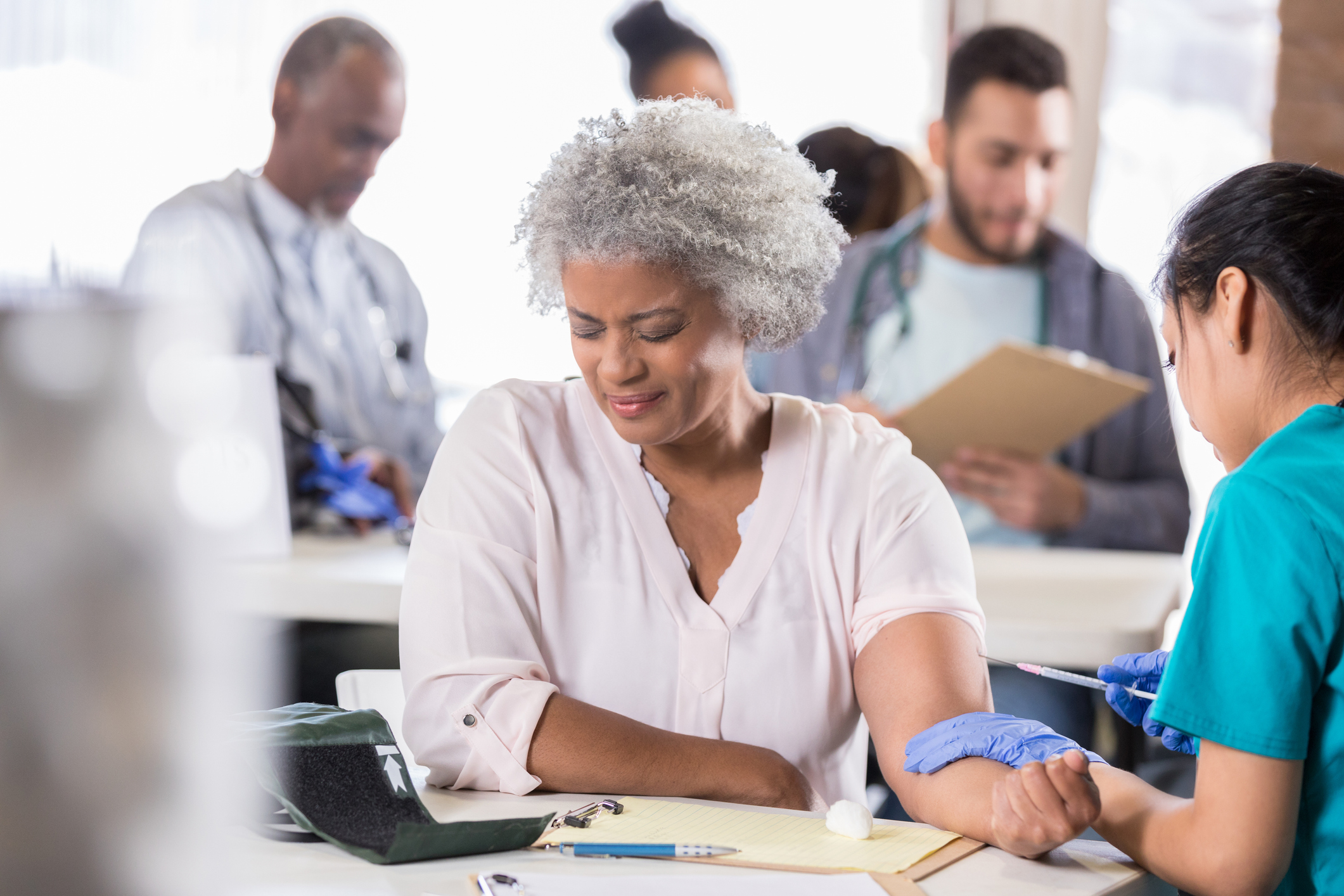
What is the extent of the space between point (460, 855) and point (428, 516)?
456 mm

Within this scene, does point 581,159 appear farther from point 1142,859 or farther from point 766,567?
point 1142,859

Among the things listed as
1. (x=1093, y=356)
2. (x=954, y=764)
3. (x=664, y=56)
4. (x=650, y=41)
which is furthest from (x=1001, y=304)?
(x=954, y=764)

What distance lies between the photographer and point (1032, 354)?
208 centimetres

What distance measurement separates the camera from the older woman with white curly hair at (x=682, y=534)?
122 centimetres

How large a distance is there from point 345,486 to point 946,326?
1.47 meters

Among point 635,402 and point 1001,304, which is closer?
point 635,402

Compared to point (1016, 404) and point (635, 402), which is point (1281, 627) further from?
point (1016, 404)

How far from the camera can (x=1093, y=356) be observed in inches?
107

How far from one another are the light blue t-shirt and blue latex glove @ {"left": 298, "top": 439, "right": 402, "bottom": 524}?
1191 millimetres

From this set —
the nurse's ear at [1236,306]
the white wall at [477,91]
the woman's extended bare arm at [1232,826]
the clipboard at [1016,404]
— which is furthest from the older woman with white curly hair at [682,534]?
the white wall at [477,91]

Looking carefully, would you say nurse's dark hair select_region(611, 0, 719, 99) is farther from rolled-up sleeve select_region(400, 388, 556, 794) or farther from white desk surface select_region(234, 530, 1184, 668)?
rolled-up sleeve select_region(400, 388, 556, 794)

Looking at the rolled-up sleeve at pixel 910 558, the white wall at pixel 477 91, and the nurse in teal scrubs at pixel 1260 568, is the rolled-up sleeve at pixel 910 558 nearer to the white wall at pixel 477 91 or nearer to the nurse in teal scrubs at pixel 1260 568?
the nurse in teal scrubs at pixel 1260 568

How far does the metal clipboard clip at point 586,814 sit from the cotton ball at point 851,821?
196mm

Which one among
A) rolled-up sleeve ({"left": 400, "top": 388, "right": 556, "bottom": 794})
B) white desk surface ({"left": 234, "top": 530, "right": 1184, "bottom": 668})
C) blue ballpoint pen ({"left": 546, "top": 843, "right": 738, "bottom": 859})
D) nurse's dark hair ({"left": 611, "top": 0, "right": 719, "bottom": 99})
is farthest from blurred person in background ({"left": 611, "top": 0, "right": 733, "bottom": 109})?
blue ballpoint pen ({"left": 546, "top": 843, "right": 738, "bottom": 859})
